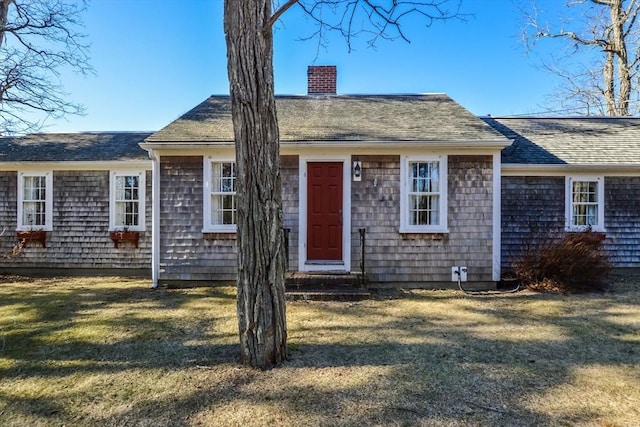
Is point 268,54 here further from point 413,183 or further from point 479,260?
point 479,260

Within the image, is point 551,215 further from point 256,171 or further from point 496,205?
point 256,171

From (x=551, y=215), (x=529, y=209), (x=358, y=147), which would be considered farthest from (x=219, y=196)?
(x=551, y=215)

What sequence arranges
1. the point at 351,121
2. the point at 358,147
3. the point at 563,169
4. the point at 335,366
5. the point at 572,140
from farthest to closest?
the point at 572,140 < the point at 351,121 < the point at 563,169 < the point at 358,147 < the point at 335,366

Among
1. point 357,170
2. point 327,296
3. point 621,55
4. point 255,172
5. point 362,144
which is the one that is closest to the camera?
point 255,172

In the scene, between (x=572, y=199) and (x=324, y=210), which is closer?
(x=324, y=210)

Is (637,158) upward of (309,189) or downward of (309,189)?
upward

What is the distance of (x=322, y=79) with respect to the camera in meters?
10.6

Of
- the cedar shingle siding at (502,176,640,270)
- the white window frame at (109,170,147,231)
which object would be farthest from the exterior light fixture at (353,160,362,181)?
the white window frame at (109,170,147,231)

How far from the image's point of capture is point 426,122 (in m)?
8.08

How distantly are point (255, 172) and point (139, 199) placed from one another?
6.60 m

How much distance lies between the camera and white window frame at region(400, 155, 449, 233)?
7.20 m

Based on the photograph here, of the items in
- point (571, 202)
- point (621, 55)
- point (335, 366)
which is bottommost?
point (335, 366)

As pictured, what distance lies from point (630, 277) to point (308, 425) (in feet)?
29.5

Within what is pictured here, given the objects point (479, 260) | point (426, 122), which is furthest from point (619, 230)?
point (426, 122)
